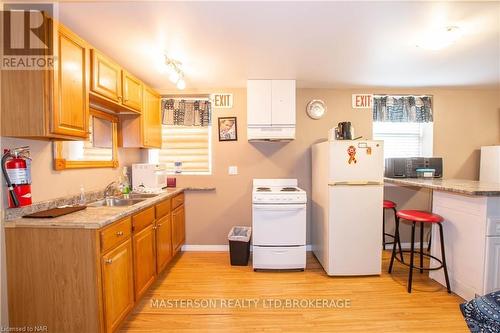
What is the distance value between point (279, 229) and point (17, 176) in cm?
231

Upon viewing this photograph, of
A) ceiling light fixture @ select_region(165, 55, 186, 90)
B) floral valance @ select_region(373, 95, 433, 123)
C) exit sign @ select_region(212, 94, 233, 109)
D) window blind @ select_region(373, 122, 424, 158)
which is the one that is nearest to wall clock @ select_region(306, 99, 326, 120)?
floral valance @ select_region(373, 95, 433, 123)

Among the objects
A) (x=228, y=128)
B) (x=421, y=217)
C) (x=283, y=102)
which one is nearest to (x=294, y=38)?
(x=283, y=102)

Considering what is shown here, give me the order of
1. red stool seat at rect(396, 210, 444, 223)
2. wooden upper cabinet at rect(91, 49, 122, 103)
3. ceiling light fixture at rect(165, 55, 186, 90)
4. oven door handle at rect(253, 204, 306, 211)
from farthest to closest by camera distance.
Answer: oven door handle at rect(253, 204, 306, 211), ceiling light fixture at rect(165, 55, 186, 90), red stool seat at rect(396, 210, 444, 223), wooden upper cabinet at rect(91, 49, 122, 103)

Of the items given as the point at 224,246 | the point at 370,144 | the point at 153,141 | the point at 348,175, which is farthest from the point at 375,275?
the point at 153,141

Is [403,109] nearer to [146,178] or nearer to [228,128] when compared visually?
[228,128]

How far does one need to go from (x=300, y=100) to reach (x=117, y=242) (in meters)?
2.84

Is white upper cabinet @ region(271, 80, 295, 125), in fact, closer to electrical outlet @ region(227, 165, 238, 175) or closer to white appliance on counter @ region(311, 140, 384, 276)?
white appliance on counter @ region(311, 140, 384, 276)

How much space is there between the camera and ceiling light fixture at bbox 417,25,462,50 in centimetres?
188

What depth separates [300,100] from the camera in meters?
3.45

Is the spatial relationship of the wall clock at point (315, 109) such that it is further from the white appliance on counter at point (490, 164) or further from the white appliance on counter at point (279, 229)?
the white appliance on counter at point (490, 164)

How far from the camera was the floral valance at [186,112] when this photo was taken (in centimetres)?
340

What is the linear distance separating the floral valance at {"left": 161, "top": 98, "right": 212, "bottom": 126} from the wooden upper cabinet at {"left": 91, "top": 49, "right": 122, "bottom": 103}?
1.11m

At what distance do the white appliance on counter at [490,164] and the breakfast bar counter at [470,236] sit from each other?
1441 millimetres

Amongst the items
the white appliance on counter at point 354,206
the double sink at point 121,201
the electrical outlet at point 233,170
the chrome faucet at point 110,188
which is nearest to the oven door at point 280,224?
the white appliance on counter at point 354,206
